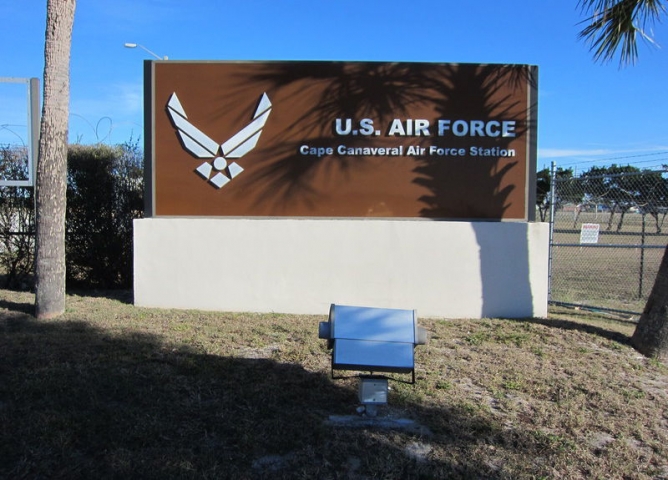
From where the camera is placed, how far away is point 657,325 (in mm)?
5918

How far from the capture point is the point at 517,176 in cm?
786

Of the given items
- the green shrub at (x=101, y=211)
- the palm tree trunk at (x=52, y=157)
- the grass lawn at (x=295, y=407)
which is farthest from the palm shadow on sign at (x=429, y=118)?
the green shrub at (x=101, y=211)

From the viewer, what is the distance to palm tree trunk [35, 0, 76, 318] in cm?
651

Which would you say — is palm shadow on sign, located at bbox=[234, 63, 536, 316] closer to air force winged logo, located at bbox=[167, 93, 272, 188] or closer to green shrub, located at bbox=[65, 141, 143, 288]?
air force winged logo, located at bbox=[167, 93, 272, 188]

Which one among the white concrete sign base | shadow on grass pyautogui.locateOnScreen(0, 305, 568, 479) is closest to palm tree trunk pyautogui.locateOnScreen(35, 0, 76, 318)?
the white concrete sign base

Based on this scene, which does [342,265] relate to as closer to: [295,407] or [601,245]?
[295,407]

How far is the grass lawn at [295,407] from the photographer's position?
A: 11.0ft

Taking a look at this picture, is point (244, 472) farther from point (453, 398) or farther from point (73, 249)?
point (73, 249)

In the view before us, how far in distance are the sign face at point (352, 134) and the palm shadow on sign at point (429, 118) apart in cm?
1

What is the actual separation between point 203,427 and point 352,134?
16.5 feet

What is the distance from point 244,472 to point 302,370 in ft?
6.13

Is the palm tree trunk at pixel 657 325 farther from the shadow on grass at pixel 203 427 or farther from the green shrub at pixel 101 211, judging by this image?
the green shrub at pixel 101 211

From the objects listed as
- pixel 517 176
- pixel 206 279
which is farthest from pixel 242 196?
pixel 517 176

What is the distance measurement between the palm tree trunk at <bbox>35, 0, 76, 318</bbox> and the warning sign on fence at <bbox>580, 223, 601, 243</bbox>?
7713mm
